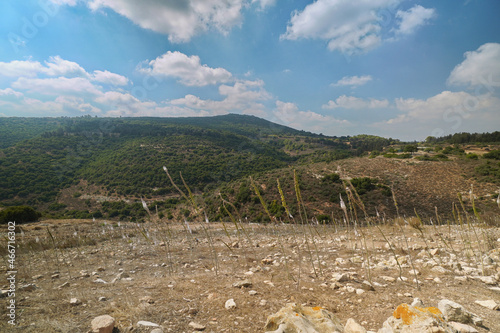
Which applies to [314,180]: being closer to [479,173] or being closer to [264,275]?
[479,173]

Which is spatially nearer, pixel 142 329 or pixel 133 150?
pixel 142 329

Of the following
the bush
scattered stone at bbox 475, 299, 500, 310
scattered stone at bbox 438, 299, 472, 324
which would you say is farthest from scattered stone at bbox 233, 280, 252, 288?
the bush

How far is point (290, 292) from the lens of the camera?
11.4 feet

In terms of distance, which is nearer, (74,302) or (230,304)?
(230,304)

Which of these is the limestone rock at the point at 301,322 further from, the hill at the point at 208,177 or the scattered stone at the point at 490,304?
the scattered stone at the point at 490,304

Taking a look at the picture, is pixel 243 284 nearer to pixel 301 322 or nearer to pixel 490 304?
pixel 301 322

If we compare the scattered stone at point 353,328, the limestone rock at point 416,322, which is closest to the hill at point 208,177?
the limestone rock at point 416,322

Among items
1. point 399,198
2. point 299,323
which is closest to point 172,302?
point 299,323

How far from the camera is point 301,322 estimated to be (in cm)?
205

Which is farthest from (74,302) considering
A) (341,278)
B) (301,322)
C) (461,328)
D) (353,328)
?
(461,328)

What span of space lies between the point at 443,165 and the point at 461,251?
4326cm

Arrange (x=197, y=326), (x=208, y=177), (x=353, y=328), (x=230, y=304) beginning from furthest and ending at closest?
(x=208, y=177) → (x=230, y=304) → (x=197, y=326) → (x=353, y=328)

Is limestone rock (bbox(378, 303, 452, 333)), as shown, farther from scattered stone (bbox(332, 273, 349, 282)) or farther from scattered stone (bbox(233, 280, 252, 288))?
scattered stone (bbox(233, 280, 252, 288))

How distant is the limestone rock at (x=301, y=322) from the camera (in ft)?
6.60
